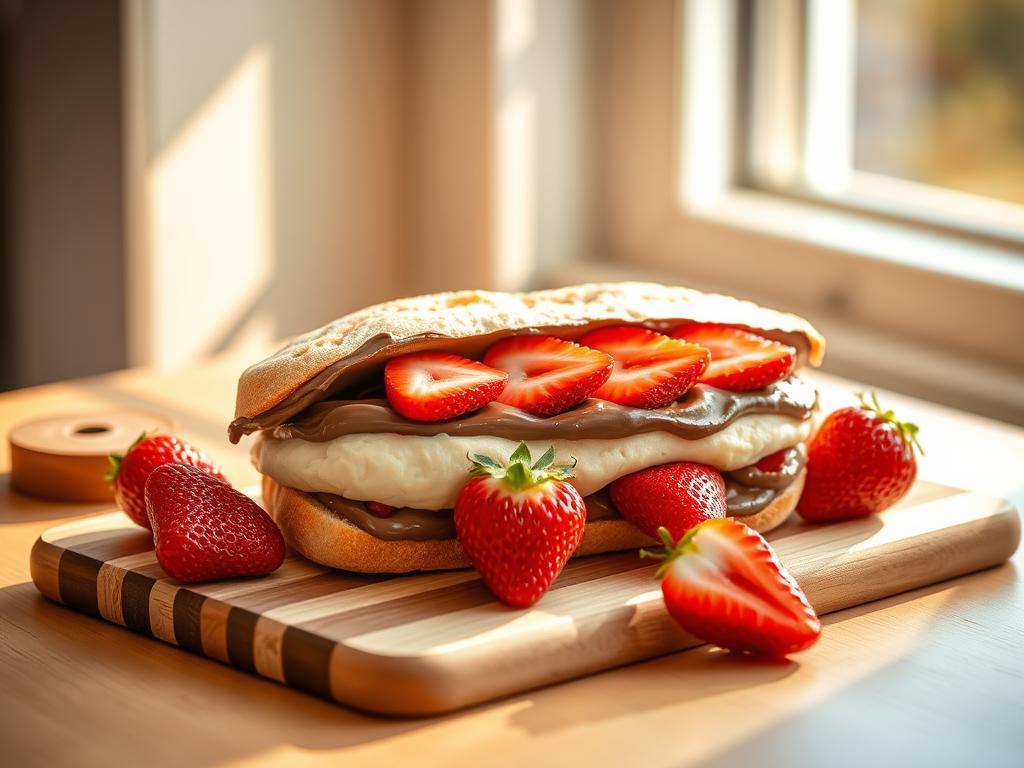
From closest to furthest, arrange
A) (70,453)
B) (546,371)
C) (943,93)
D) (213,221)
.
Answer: (546,371) → (70,453) → (943,93) → (213,221)

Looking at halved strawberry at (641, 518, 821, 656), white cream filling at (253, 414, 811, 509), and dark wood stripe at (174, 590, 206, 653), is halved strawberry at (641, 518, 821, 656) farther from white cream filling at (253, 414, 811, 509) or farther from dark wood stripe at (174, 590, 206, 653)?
dark wood stripe at (174, 590, 206, 653)

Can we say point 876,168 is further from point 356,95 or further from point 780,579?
point 780,579

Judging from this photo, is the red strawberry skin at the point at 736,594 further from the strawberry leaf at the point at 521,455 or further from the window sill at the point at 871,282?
the window sill at the point at 871,282

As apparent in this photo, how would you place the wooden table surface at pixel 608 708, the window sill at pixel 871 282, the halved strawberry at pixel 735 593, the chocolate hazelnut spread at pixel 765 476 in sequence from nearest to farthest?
the wooden table surface at pixel 608 708 → the halved strawberry at pixel 735 593 → the chocolate hazelnut spread at pixel 765 476 → the window sill at pixel 871 282

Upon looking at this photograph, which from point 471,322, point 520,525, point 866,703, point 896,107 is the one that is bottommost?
point 866,703

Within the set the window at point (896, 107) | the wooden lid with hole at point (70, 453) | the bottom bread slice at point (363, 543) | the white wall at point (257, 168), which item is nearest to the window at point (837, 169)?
the window at point (896, 107)

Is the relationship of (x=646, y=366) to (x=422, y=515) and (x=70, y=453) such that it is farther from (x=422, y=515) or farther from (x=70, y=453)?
(x=70, y=453)

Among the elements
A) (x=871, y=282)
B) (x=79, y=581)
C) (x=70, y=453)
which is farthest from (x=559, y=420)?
(x=871, y=282)

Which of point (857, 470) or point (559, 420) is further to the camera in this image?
point (857, 470)
